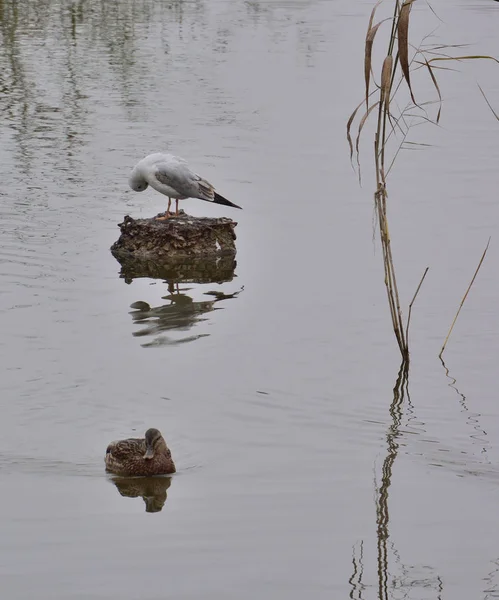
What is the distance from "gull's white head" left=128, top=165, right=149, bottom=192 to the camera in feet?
38.5

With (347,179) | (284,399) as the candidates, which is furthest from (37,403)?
(347,179)

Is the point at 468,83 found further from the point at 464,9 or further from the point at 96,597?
the point at 96,597

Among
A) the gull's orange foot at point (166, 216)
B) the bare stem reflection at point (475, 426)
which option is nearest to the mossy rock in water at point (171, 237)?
the gull's orange foot at point (166, 216)

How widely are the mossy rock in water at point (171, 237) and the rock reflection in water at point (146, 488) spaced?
5015 mm

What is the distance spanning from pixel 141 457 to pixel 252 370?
2.13 m

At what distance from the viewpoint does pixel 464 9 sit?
3444cm

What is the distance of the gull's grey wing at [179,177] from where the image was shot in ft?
38.2

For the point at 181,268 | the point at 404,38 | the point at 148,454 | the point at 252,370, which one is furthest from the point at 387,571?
the point at 181,268

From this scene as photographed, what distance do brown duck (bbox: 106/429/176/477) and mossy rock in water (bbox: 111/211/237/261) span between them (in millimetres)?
4953

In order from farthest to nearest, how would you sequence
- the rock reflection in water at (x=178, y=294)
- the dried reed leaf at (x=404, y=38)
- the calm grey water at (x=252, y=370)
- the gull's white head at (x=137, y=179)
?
the gull's white head at (x=137, y=179), the rock reflection in water at (x=178, y=294), the dried reed leaf at (x=404, y=38), the calm grey water at (x=252, y=370)

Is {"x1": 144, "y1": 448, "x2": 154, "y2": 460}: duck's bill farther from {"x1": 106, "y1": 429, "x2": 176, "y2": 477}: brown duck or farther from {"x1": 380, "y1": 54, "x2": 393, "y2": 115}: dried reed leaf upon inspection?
{"x1": 380, "y1": 54, "x2": 393, "y2": 115}: dried reed leaf

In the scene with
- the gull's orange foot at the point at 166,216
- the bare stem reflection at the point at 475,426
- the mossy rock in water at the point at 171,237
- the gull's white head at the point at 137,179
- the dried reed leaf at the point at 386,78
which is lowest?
the mossy rock in water at the point at 171,237

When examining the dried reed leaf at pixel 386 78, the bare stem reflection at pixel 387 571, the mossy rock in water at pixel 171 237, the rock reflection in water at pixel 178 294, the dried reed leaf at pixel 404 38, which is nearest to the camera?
the bare stem reflection at pixel 387 571

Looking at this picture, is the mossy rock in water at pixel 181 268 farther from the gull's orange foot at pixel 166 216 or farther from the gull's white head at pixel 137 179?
the gull's white head at pixel 137 179
